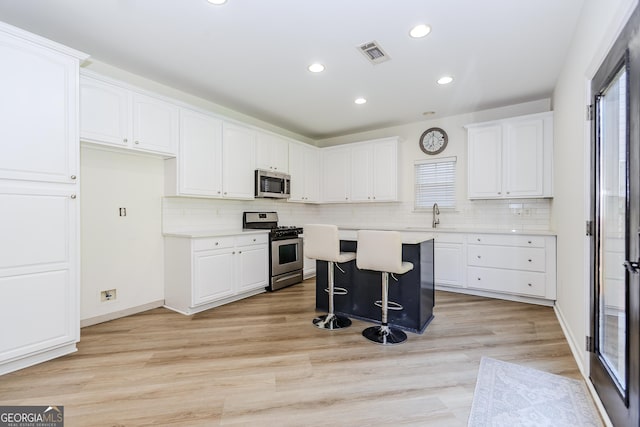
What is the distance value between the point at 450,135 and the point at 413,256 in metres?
2.82

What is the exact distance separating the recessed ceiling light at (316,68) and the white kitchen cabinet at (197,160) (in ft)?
4.85

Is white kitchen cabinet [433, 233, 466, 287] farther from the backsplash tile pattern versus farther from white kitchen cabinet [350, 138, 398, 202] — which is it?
white kitchen cabinet [350, 138, 398, 202]

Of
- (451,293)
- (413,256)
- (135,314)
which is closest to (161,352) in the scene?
(135,314)

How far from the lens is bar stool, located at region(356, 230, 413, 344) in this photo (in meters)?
2.56

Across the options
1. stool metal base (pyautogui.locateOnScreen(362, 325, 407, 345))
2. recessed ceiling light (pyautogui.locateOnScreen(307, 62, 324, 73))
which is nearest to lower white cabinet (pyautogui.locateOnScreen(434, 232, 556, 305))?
stool metal base (pyautogui.locateOnScreen(362, 325, 407, 345))

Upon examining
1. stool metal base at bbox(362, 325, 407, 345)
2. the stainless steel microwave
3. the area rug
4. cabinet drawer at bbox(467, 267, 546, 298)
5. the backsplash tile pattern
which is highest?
the stainless steel microwave

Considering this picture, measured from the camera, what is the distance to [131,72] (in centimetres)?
333

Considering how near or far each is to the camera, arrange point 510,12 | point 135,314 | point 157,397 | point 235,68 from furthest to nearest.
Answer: point 135,314 < point 235,68 < point 510,12 < point 157,397

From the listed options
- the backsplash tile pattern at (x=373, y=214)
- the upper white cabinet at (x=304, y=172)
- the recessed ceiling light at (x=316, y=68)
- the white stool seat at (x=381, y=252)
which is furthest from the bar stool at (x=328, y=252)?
the upper white cabinet at (x=304, y=172)

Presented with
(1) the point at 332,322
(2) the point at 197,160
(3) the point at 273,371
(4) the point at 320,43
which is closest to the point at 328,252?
(1) the point at 332,322

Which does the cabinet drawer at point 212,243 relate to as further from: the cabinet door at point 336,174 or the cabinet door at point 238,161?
the cabinet door at point 336,174

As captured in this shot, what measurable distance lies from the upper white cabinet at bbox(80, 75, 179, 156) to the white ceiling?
0.35 m

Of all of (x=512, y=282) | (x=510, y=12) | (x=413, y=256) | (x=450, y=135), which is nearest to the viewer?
(x=510, y=12)

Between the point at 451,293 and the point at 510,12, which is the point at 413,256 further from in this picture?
the point at 510,12
